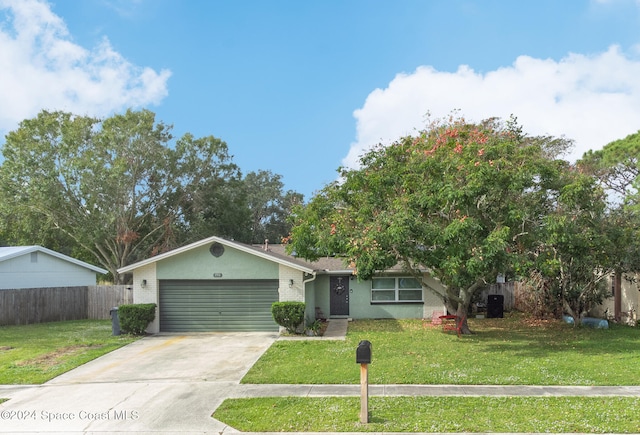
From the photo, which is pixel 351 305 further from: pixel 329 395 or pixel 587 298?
pixel 329 395

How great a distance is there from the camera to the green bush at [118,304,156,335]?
16.7m

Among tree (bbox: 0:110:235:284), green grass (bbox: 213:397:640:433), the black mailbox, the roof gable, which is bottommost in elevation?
green grass (bbox: 213:397:640:433)

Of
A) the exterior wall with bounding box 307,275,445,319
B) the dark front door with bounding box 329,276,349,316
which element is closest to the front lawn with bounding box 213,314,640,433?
the exterior wall with bounding box 307,275,445,319

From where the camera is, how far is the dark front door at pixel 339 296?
69.8ft

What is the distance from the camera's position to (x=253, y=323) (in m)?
17.8

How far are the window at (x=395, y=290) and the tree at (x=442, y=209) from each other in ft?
16.5

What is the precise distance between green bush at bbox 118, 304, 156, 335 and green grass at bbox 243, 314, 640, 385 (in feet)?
16.4

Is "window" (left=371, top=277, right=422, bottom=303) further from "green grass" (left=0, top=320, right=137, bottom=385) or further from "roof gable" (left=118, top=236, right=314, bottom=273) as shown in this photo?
"green grass" (left=0, top=320, right=137, bottom=385)

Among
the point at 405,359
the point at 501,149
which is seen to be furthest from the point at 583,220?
the point at 405,359

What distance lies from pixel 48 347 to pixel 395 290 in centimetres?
1262

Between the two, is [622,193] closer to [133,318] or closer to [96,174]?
[133,318]

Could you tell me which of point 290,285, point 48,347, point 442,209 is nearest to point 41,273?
point 48,347

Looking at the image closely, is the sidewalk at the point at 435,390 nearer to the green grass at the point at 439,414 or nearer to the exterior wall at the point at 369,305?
the green grass at the point at 439,414

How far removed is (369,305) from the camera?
831 inches
